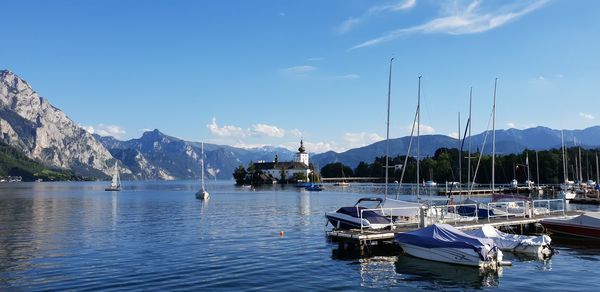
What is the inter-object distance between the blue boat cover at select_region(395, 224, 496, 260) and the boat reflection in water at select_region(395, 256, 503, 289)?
1227mm

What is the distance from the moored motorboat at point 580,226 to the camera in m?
43.2

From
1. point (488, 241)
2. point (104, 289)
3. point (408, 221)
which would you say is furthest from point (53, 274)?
point (408, 221)

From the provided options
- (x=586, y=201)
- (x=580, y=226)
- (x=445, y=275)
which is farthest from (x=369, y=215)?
(x=586, y=201)

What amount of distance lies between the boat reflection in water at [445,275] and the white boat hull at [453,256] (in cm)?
30

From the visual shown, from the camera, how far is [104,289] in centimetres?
2559

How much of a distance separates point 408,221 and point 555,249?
12.5 meters

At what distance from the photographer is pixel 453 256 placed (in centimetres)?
3169

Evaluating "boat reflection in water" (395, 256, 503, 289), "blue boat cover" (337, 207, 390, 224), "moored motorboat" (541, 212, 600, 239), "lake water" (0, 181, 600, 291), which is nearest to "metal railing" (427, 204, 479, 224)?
"blue boat cover" (337, 207, 390, 224)

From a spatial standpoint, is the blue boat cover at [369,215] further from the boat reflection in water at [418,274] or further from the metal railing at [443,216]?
the boat reflection in water at [418,274]

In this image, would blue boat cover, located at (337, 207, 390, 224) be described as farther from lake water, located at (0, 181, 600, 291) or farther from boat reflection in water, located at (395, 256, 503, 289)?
boat reflection in water, located at (395, 256, 503, 289)

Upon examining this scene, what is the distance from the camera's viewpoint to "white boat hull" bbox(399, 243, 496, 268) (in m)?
30.8

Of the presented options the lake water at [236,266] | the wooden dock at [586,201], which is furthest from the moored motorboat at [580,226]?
the wooden dock at [586,201]

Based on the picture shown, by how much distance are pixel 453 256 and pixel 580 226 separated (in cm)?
1994

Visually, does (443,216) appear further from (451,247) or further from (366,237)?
(451,247)
